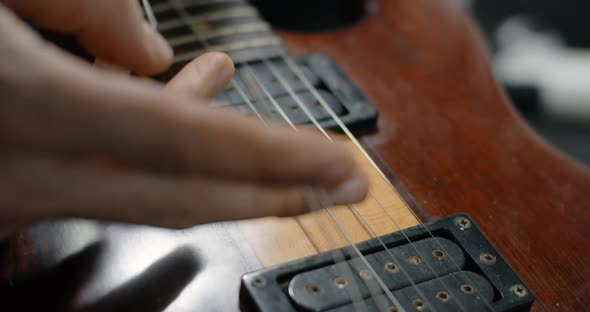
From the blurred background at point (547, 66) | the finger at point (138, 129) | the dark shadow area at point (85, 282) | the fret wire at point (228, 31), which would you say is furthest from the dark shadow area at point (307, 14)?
the finger at point (138, 129)

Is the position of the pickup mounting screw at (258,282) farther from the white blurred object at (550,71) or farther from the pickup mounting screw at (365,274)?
the white blurred object at (550,71)

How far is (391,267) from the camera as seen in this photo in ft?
1.70

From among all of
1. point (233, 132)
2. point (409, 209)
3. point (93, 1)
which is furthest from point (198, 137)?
point (409, 209)

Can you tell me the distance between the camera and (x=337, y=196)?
1.31 feet

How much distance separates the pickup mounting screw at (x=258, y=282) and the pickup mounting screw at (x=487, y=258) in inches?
6.7

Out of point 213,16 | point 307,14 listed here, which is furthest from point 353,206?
point 307,14

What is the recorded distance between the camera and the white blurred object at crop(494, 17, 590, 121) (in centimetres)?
136

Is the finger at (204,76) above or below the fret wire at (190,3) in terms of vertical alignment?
above

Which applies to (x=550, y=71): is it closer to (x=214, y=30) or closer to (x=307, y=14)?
(x=307, y=14)

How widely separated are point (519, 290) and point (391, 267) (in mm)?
93

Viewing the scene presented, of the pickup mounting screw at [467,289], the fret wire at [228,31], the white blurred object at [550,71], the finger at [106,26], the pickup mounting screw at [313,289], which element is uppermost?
the finger at [106,26]

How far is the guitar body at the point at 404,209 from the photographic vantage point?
511 millimetres

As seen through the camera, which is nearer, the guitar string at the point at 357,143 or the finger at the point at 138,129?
the finger at the point at 138,129

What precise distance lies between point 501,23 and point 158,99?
137 cm
